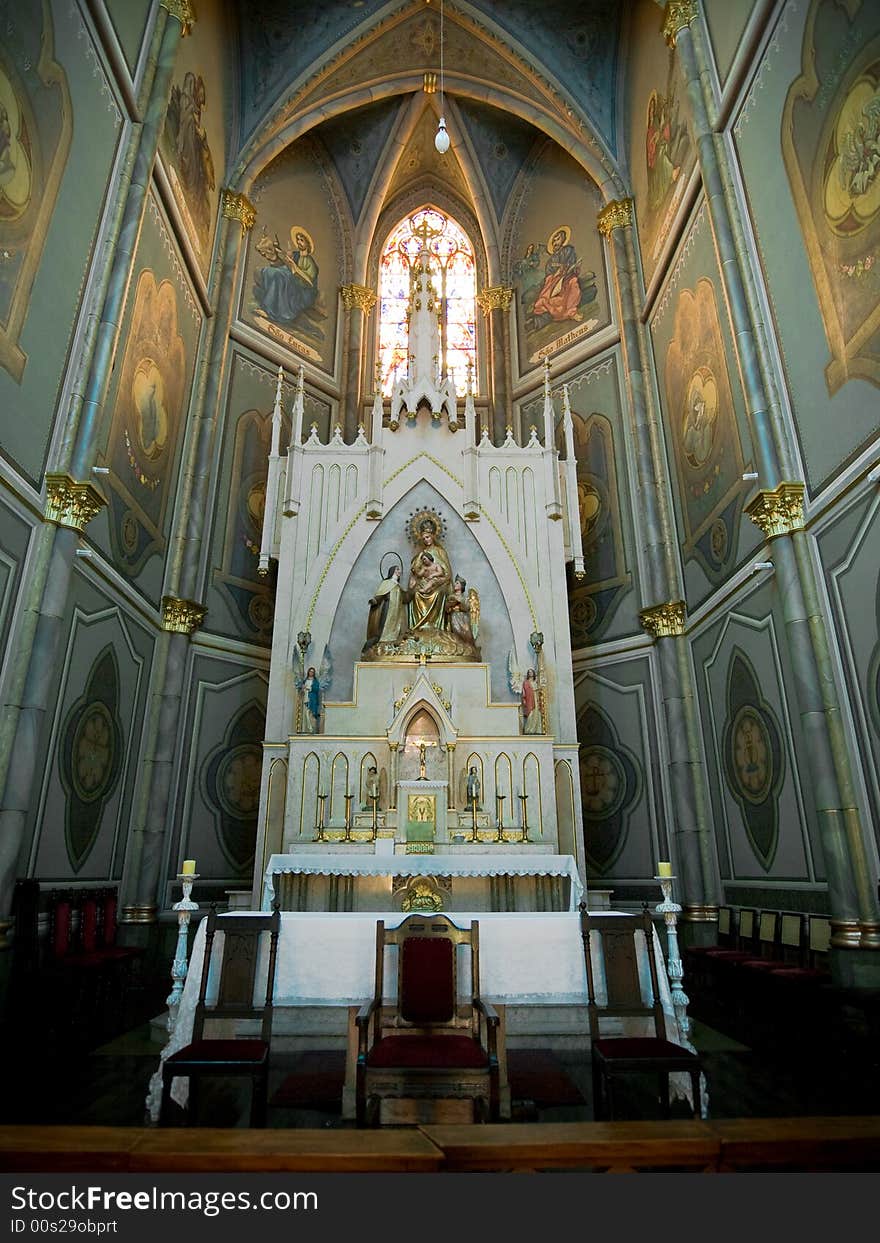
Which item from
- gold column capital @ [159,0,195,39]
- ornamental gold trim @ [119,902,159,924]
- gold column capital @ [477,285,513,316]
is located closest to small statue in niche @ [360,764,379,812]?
ornamental gold trim @ [119,902,159,924]

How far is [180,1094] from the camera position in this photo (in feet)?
16.6

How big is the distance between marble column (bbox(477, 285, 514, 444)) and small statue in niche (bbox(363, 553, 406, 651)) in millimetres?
6086

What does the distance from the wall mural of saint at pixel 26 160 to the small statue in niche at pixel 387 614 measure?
5970 millimetres

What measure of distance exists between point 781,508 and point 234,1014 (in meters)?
7.53

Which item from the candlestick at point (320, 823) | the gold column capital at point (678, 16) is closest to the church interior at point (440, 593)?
the gold column capital at point (678, 16)

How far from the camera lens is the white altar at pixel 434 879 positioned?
8.49 meters

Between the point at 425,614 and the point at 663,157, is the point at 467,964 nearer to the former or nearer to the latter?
the point at 425,614

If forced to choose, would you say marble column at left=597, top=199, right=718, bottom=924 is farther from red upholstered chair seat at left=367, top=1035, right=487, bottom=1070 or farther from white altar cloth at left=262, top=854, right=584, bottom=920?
red upholstered chair seat at left=367, top=1035, right=487, bottom=1070

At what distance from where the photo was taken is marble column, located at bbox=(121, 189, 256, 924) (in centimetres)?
1062

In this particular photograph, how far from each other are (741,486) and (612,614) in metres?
4.01

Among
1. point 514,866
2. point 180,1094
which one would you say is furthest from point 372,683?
point 180,1094

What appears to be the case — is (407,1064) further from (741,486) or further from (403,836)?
(741,486)

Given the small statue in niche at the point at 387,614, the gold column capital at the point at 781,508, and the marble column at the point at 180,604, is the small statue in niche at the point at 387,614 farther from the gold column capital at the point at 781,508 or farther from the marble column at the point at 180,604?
the gold column capital at the point at 781,508

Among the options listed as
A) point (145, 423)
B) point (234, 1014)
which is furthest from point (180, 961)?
point (145, 423)
